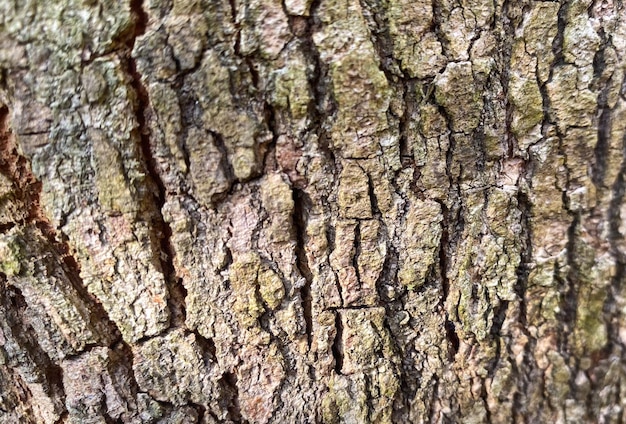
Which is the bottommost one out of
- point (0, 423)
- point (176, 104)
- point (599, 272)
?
point (0, 423)

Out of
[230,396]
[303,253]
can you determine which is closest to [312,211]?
[303,253]

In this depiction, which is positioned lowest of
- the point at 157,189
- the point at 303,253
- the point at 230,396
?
the point at 230,396

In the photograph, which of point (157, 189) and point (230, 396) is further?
point (230, 396)

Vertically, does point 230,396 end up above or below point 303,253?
below

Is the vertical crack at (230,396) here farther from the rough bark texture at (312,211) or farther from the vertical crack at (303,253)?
the vertical crack at (303,253)

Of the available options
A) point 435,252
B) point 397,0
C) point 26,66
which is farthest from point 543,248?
point 26,66

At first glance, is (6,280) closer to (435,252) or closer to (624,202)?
(435,252)

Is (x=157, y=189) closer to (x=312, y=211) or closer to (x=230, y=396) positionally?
(x=312, y=211)

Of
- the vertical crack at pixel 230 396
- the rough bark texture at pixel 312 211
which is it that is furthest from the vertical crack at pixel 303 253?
the vertical crack at pixel 230 396

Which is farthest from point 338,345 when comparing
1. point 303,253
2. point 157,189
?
point 157,189
